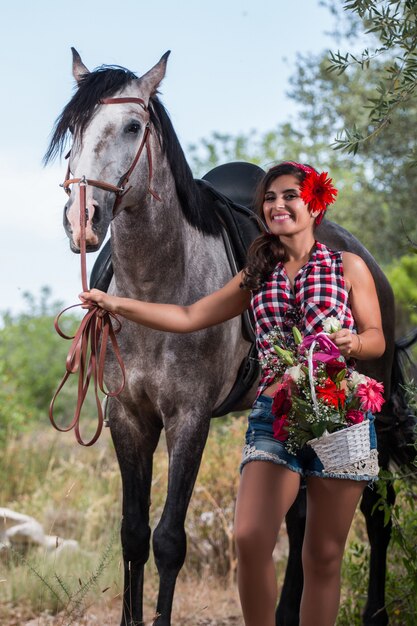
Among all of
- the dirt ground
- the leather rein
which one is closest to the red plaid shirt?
the leather rein

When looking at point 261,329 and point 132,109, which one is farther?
point 132,109

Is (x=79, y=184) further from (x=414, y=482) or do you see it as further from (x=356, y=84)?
(x=356, y=84)

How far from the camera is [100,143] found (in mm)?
3803

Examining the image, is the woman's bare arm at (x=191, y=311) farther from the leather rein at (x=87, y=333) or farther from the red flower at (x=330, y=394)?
the red flower at (x=330, y=394)

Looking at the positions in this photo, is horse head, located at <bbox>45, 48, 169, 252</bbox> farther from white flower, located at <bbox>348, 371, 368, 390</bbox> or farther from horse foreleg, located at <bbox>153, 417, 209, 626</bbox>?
white flower, located at <bbox>348, 371, 368, 390</bbox>

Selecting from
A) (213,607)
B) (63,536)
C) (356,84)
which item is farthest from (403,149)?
(213,607)

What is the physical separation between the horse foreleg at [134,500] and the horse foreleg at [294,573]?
42.5 inches

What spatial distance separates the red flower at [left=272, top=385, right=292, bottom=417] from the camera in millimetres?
3174

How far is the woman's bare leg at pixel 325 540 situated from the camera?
327 centimetres

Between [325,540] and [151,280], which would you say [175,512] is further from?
[151,280]

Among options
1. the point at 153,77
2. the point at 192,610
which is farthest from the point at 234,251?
the point at 192,610

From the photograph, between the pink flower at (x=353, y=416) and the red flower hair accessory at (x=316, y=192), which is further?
the red flower hair accessory at (x=316, y=192)

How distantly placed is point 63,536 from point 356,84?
35.4ft

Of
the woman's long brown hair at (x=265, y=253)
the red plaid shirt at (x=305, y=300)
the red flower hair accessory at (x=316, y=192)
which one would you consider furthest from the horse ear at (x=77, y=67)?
the red plaid shirt at (x=305, y=300)
